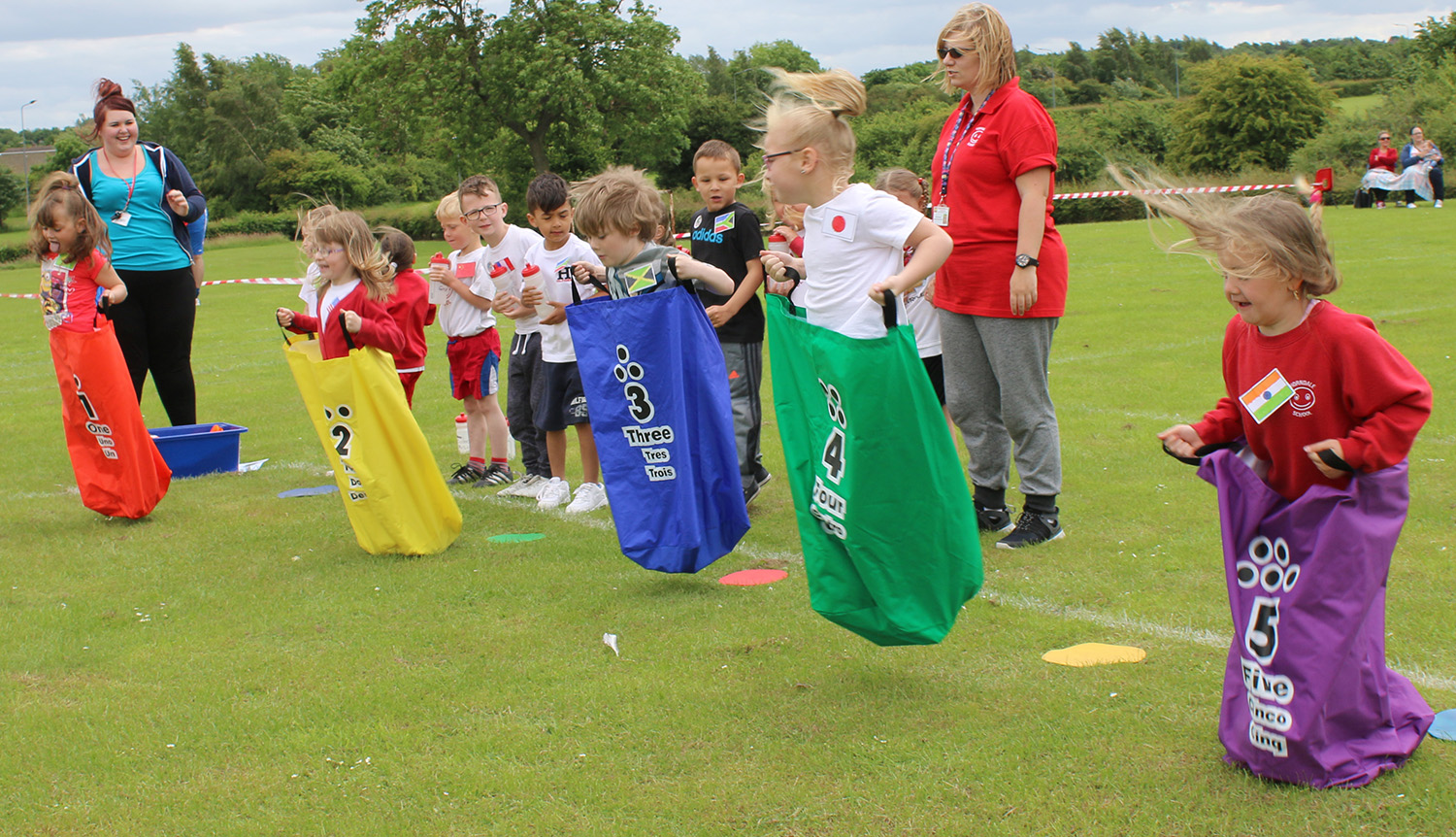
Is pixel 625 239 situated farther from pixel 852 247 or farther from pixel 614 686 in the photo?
pixel 614 686

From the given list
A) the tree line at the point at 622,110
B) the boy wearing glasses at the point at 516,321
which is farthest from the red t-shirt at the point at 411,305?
the tree line at the point at 622,110

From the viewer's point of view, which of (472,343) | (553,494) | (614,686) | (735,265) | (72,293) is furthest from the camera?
(472,343)

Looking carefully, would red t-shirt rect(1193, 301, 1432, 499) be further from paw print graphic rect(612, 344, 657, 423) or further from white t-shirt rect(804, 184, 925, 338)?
paw print graphic rect(612, 344, 657, 423)

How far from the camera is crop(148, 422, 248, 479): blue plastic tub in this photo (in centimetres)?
738

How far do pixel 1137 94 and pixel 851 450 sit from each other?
236 ft

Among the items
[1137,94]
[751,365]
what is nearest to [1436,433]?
[751,365]

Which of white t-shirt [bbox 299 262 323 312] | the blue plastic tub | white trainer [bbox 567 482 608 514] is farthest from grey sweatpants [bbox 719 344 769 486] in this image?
the blue plastic tub

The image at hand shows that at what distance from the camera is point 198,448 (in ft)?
24.6

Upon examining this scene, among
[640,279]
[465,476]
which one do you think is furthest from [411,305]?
[640,279]

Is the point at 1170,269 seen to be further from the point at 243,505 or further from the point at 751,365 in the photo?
the point at 243,505

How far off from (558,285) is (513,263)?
63 cm

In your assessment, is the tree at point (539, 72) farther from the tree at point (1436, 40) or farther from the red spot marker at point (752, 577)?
the red spot marker at point (752, 577)

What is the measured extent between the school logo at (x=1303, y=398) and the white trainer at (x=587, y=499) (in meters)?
3.97

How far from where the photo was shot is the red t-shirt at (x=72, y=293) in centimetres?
611
